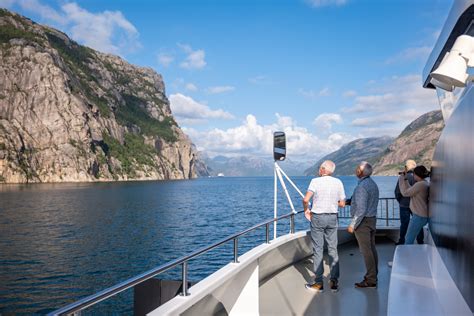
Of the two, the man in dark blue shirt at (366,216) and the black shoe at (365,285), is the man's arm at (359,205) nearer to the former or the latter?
the man in dark blue shirt at (366,216)

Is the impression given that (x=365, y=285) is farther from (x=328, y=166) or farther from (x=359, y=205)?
(x=328, y=166)

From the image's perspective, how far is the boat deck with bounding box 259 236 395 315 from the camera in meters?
5.45

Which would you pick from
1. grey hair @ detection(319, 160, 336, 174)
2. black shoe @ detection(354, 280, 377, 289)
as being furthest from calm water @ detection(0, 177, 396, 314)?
grey hair @ detection(319, 160, 336, 174)

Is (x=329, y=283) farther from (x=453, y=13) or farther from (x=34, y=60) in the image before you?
(x=34, y=60)

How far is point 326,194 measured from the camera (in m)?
6.06

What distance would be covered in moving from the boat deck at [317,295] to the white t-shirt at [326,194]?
1169mm

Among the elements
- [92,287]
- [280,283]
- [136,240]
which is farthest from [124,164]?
[280,283]

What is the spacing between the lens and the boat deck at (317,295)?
5.45 m

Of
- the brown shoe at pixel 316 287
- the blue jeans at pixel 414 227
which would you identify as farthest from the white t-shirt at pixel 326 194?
the blue jeans at pixel 414 227

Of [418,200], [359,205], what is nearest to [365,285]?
[359,205]

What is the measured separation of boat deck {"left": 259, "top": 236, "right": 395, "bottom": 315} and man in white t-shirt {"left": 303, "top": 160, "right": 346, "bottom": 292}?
9.7 inches

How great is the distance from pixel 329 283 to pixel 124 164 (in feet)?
530

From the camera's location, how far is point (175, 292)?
3906mm

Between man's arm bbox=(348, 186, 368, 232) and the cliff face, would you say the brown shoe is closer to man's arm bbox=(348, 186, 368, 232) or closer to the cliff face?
man's arm bbox=(348, 186, 368, 232)
